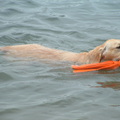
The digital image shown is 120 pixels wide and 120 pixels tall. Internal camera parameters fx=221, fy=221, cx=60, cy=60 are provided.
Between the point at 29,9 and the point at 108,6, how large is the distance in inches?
204

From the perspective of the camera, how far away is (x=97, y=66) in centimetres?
574

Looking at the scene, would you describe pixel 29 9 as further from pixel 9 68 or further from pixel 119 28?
pixel 9 68

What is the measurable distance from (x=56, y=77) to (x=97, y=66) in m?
1.15

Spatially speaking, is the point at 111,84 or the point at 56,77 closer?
the point at 111,84

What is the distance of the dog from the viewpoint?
5.50 metres

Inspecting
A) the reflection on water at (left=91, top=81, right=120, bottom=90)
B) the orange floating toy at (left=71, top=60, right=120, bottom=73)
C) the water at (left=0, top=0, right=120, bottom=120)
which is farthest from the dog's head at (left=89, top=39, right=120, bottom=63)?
the reflection on water at (left=91, top=81, right=120, bottom=90)

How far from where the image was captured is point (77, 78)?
212 inches

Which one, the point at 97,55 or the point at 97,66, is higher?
the point at 97,55

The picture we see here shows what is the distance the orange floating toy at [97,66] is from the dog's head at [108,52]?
0.11 meters

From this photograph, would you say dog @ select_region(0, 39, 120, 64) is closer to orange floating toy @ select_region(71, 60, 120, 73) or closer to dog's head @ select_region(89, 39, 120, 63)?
dog's head @ select_region(89, 39, 120, 63)

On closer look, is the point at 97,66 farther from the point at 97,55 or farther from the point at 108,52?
the point at 108,52

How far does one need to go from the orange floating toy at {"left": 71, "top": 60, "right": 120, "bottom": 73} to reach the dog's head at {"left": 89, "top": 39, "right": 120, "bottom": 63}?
0.11m

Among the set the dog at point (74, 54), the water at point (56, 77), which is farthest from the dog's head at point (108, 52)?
the water at point (56, 77)

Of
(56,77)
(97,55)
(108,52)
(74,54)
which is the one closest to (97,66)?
(97,55)
